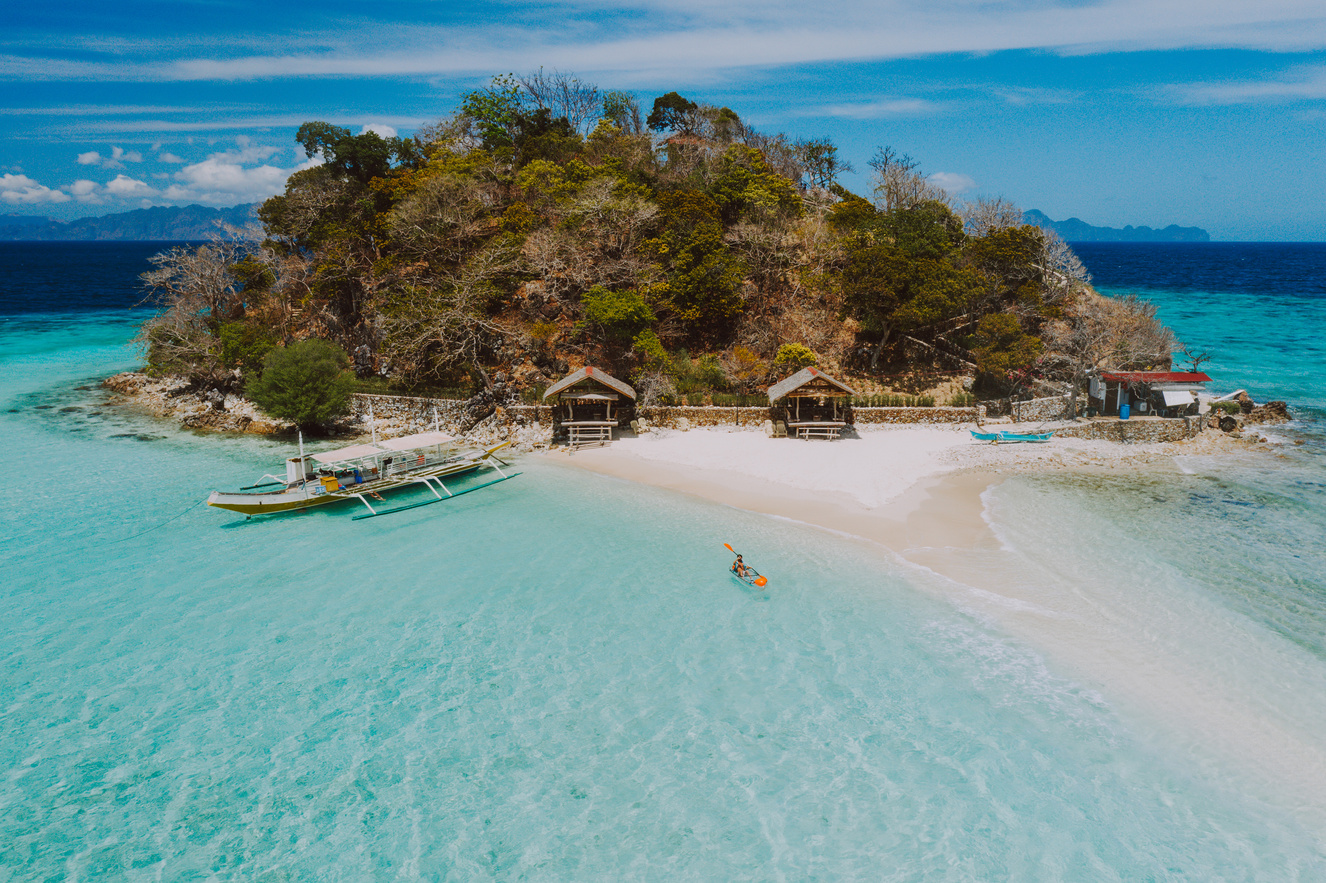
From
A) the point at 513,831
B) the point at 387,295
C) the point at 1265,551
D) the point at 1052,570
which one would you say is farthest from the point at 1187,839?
the point at 387,295

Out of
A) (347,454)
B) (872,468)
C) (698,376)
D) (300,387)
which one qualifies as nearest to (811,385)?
(872,468)

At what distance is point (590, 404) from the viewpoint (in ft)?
84.0

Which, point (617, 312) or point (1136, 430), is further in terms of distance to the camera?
point (617, 312)

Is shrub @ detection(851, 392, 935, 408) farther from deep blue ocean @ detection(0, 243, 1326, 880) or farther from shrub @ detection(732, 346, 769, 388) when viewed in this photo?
deep blue ocean @ detection(0, 243, 1326, 880)

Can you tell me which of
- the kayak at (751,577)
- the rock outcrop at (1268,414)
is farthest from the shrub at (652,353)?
the rock outcrop at (1268,414)

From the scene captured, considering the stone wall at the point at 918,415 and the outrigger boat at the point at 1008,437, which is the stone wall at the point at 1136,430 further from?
the stone wall at the point at 918,415

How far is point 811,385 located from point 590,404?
870 cm

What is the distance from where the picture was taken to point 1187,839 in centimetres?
896

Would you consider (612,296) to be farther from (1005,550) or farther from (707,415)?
(1005,550)

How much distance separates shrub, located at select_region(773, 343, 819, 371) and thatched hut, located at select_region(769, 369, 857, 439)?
219cm

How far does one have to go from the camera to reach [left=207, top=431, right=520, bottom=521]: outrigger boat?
61.4ft

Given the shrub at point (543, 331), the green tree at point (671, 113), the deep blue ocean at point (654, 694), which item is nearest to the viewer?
the deep blue ocean at point (654, 694)

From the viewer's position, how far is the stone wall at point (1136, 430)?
2427 cm

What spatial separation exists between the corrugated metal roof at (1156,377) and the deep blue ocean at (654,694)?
6253 millimetres
